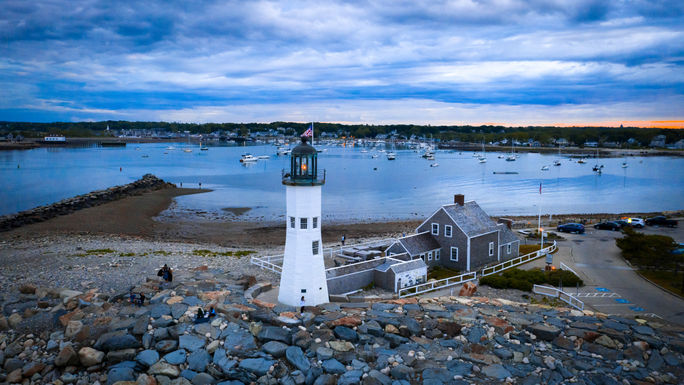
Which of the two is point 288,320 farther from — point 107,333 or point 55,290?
point 55,290

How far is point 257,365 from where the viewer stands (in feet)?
45.0

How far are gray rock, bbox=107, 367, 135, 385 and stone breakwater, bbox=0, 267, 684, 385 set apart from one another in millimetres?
28

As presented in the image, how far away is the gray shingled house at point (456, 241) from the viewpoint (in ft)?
94.6

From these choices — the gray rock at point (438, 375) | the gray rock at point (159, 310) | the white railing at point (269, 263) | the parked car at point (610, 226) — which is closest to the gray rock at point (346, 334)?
the gray rock at point (438, 375)

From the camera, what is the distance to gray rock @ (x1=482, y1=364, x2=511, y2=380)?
13837 millimetres

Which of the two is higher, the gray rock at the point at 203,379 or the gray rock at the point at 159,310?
the gray rock at the point at 159,310

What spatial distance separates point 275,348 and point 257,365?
36.5 inches

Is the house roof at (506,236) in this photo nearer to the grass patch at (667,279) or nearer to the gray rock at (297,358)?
the grass patch at (667,279)

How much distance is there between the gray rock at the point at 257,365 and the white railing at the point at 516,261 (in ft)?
57.0

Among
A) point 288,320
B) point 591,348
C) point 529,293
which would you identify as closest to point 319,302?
point 288,320

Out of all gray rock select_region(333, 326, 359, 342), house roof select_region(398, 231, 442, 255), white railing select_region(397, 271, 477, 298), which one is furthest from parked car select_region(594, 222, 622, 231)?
gray rock select_region(333, 326, 359, 342)

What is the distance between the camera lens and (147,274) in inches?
979

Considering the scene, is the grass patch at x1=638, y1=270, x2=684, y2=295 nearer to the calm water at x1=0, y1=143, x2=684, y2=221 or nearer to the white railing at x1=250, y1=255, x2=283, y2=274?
the white railing at x1=250, y1=255, x2=283, y2=274

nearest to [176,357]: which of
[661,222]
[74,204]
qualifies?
[661,222]
